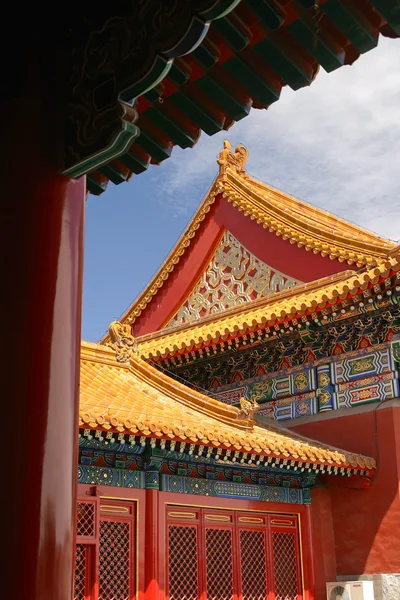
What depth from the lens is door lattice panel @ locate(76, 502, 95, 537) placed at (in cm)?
809

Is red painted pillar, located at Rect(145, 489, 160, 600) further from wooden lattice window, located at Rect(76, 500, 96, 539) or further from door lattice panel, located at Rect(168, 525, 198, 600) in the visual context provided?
wooden lattice window, located at Rect(76, 500, 96, 539)

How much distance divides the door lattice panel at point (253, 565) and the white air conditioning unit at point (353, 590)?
40.4 inches

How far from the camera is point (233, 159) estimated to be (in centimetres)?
1535

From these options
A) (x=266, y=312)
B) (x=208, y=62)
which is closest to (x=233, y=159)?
(x=266, y=312)

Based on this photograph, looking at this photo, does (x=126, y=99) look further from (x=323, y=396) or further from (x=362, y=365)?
(x=323, y=396)

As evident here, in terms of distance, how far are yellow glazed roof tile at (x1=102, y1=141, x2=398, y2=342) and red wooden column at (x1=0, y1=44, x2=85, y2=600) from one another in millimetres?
8431

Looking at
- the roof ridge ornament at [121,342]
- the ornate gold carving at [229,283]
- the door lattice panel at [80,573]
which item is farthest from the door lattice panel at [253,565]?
the ornate gold carving at [229,283]

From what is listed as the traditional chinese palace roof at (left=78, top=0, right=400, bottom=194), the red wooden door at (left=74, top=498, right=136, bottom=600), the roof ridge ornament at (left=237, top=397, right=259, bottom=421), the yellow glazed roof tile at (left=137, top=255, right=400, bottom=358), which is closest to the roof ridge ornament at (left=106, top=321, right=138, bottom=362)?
the yellow glazed roof tile at (left=137, top=255, right=400, bottom=358)

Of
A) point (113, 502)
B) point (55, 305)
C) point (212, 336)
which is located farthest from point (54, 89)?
point (212, 336)

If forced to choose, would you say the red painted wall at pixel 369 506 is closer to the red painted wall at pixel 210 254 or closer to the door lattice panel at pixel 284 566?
the door lattice panel at pixel 284 566

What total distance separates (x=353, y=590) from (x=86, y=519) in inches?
153

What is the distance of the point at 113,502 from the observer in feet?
27.9

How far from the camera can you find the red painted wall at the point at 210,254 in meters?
13.0

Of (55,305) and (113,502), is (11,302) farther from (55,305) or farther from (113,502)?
(113,502)
